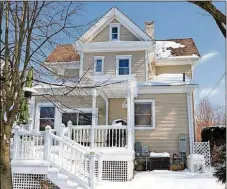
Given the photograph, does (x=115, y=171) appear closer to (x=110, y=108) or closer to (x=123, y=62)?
(x=110, y=108)

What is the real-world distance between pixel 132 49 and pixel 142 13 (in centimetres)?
814

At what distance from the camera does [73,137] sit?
387 inches

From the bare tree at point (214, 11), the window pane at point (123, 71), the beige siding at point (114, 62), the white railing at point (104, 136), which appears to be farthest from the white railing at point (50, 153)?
the window pane at point (123, 71)

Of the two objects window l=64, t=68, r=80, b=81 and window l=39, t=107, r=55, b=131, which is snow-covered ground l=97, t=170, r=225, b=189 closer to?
window l=64, t=68, r=80, b=81

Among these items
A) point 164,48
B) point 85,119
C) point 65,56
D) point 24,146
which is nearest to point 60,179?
point 24,146

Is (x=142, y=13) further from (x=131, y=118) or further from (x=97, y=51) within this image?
(x=97, y=51)

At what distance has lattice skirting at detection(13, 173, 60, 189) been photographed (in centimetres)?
694

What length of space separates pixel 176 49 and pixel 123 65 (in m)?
3.66

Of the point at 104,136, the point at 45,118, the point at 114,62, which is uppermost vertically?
the point at 114,62

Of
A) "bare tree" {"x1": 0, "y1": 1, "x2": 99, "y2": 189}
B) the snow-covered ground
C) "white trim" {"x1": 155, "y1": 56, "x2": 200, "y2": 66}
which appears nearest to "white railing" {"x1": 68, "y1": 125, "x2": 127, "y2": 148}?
the snow-covered ground

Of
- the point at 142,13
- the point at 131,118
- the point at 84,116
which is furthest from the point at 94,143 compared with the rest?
the point at 142,13

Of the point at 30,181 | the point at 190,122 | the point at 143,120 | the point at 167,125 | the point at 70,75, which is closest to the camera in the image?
the point at 30,181

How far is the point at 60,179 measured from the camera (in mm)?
6754

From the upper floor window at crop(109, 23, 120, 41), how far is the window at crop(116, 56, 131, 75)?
1027mm
